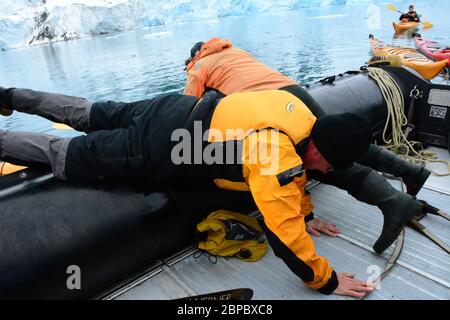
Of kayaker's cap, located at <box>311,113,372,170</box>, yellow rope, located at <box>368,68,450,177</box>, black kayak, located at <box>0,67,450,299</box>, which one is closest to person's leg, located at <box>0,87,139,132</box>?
black kayak, located at <box>0,67,450,299</box>

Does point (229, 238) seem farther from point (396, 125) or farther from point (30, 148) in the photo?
point (396, 125)

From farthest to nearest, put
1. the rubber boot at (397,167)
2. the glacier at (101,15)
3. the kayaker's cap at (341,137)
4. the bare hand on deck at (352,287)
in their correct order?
the glacier at (101,15), the rubber boot at (397,167), the bare hand on deck at (352,287), the kayaker's cap at (341,137)

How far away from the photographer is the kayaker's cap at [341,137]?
1551 mm

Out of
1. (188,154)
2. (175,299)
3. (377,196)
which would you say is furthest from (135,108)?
(377,196)

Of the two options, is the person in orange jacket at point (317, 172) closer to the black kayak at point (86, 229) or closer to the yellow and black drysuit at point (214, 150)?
the yellow and black drysuit at point (214, 150)

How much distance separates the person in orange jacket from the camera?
1992 millimetres

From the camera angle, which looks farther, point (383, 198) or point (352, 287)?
point (383, 198)

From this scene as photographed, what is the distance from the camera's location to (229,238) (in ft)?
6.95

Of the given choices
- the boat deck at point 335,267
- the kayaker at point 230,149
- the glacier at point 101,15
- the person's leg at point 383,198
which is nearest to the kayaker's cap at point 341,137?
the kayaker at point 230,149

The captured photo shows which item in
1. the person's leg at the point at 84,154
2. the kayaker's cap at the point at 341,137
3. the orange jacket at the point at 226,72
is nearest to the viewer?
the kayaker's cap at the point at 341,137

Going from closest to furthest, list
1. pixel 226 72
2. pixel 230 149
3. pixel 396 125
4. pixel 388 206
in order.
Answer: pixel 230 149 → pixel 388 206 → pixel 226 72 → pixel 396 125

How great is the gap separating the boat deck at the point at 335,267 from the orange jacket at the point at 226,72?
125 centimetres

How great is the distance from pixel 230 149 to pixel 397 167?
4.31 ft

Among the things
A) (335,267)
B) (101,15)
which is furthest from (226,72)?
(101,15)
